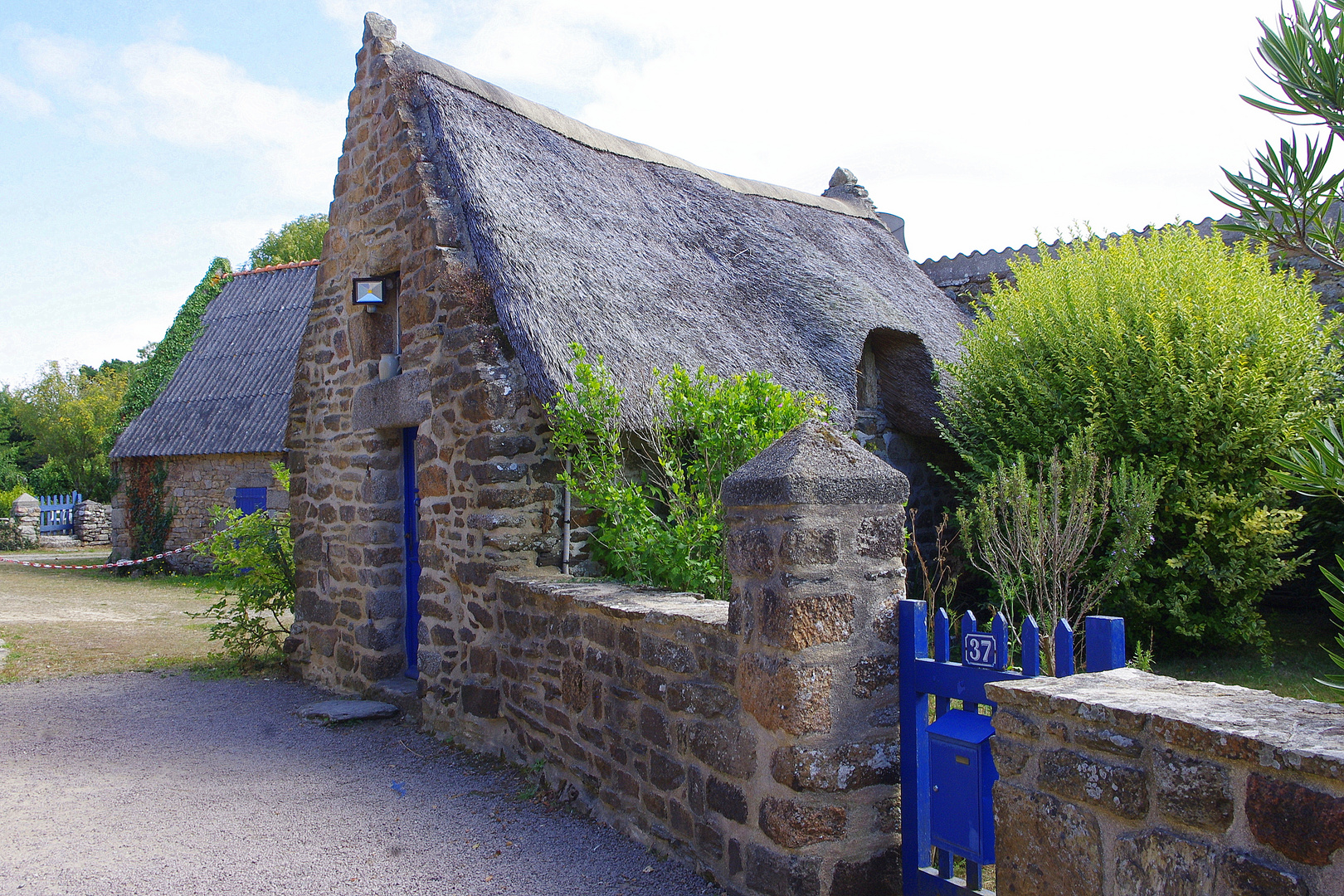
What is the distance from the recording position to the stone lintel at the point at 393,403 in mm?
5828

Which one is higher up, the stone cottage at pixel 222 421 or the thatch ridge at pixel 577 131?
the thatch ridge at pixel 577 131

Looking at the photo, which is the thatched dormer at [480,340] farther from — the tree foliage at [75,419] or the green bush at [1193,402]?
the tree foliage at [75,419]

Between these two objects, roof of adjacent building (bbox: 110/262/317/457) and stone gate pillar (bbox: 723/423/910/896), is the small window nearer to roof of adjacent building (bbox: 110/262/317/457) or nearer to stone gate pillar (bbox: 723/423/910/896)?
roof of adjacent building (bbox: 110/262/317/457)

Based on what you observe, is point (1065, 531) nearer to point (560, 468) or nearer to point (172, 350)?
point (560, 468)

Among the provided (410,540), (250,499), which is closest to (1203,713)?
(410,540)

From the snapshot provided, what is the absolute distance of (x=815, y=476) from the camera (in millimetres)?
2867

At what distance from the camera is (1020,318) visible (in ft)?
23.7

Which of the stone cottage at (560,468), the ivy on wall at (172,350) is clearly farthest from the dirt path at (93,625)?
the ivy on wall at (172,350)

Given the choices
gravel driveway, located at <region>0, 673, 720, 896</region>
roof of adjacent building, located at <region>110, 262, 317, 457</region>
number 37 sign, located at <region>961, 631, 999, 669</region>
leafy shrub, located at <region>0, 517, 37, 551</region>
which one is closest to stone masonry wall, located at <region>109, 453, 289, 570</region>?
roof of adjacent building, located at <region>110, 262, 317, 457</region>

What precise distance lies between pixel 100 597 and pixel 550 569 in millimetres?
10380

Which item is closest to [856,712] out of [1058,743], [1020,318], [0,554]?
[1058,743]

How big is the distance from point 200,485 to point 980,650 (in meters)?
15.7

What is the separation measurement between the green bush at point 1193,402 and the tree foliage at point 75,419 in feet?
84.2

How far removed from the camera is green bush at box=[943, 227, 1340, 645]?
20.5 feet
